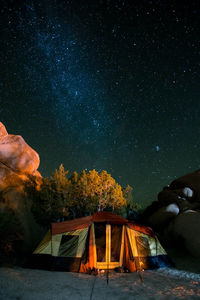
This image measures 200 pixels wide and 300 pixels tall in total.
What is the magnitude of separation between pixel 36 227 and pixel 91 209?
729 cm

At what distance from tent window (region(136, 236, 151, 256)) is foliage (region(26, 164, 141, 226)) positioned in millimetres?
13076

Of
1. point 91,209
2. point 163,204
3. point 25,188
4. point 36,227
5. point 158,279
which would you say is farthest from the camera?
point 91,209

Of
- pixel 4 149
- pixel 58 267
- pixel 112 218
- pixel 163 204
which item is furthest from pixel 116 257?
pixel 4 149

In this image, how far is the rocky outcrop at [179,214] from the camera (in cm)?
1736

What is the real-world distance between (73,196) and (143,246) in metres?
14.8

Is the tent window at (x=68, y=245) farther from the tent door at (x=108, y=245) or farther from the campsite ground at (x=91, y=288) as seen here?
the campsite ground at (x=91, y=288)

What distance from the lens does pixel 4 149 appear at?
80.0 ft

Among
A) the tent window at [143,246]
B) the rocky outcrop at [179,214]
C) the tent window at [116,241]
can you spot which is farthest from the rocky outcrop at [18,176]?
the rocky outcrop at [179,214]

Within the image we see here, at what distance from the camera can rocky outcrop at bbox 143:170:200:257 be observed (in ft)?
57.0

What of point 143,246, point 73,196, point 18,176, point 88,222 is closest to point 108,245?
point 88,222

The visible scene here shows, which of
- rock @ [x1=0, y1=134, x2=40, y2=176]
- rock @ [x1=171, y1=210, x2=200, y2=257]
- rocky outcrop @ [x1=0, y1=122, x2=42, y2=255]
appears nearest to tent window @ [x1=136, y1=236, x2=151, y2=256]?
rock @ [x1=171, y1=210, x2=200, y2=257]

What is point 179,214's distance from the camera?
20.5 meters

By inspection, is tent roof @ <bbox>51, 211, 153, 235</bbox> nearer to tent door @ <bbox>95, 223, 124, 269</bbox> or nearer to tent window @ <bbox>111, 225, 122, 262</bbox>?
tent door @ <bbox>95, 223, 124, 269</bbox>

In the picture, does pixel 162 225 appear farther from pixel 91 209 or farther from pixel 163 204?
pixel 91 209
